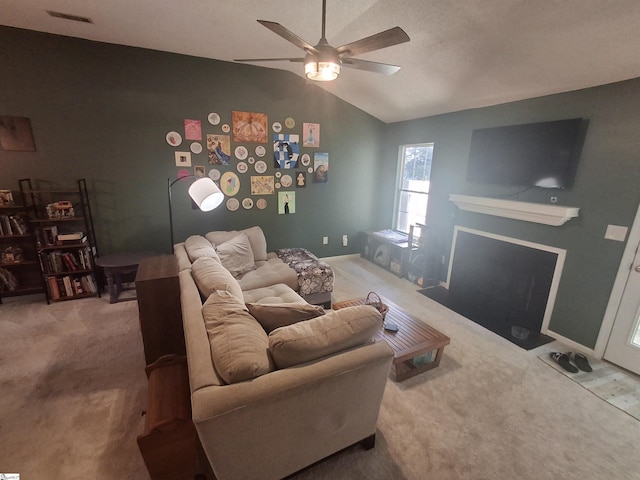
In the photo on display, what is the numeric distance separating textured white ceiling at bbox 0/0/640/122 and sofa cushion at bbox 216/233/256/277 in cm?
219

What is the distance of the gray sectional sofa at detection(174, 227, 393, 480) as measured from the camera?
118 cm

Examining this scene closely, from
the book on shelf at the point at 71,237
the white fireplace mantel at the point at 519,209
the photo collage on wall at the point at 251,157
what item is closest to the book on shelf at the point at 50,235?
the book on shelf at the point at 71,237

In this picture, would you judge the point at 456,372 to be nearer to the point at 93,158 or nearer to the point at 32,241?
the point at 93,158

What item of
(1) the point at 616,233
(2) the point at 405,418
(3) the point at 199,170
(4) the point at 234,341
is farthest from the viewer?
(3) the point at 199,170

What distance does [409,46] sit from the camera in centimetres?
274

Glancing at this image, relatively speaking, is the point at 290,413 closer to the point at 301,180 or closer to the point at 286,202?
the point at 286,202

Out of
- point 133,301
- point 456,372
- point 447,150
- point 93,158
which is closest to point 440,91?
point 447,150

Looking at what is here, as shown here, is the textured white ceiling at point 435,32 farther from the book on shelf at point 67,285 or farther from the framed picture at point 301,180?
the book on shelf at point 67,285

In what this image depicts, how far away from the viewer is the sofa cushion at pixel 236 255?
3242 mm

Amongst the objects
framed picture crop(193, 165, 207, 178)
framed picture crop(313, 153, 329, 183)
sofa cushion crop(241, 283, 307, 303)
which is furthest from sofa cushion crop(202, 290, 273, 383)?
framed picture crop(313, 153, 329, 183)

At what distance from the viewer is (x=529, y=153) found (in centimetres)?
290

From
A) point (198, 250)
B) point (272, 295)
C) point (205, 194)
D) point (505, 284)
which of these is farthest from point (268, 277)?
point (505, 284)

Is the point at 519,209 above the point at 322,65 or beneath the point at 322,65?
beneath

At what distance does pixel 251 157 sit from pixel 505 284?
364 centimetres
